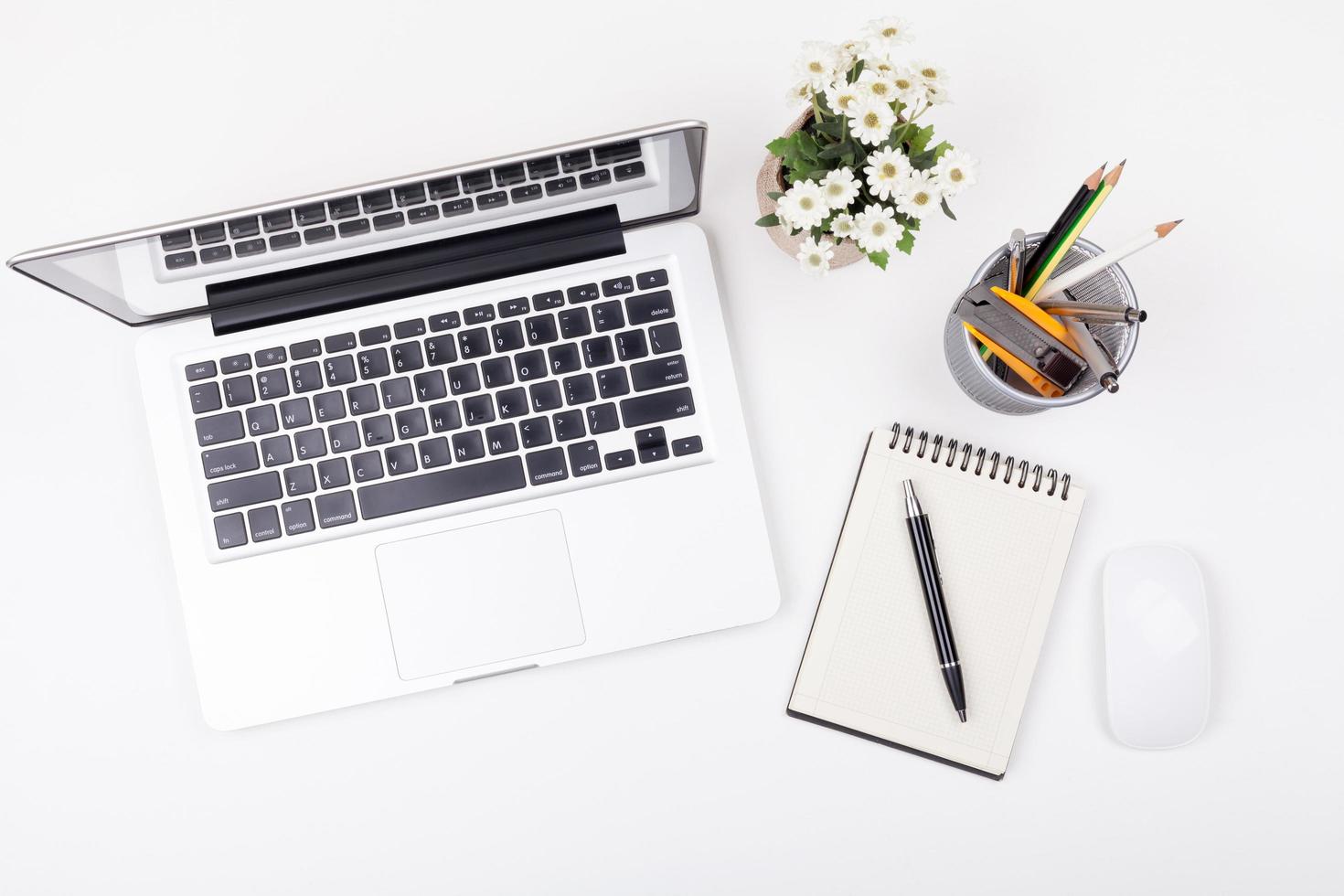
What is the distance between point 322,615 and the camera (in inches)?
33.8

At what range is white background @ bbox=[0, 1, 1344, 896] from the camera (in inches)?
35.2

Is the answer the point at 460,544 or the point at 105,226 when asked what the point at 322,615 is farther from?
the point at 105,226

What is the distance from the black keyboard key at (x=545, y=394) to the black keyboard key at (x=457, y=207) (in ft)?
0.58

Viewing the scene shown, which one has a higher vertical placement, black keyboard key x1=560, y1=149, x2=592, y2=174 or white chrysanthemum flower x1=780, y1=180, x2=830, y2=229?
black keyboard key x1=560, y1=149, x2=592, y2=174

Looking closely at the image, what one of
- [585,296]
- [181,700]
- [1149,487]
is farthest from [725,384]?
[181,700]

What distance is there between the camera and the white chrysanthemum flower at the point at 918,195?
70 cm

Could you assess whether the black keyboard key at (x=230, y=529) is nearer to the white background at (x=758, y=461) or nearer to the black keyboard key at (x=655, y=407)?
the white background at (x=758, y=461)

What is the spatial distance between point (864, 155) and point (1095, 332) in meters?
0.27

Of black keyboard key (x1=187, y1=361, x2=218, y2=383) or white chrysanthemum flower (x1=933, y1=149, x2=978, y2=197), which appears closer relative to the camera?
white chrysanthemum flower (x1=933, y1=149, x2=978, y2=197)

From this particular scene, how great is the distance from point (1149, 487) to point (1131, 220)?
28cm

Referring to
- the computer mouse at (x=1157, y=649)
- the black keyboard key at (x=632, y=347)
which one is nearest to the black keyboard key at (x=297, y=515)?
the black keyboard key at (x=632, y=347)

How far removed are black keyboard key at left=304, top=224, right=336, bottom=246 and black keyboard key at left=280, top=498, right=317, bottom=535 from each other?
0.81 ft

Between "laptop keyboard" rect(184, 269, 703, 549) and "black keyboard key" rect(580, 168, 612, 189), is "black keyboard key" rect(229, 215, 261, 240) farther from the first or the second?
"black keyboard key" rect(580, 168, 612, 189)

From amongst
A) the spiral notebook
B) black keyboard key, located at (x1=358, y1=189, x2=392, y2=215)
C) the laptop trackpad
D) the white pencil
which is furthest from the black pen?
black keyboard key, located at (x1=358, y1=189, x2=392, y2=215)
